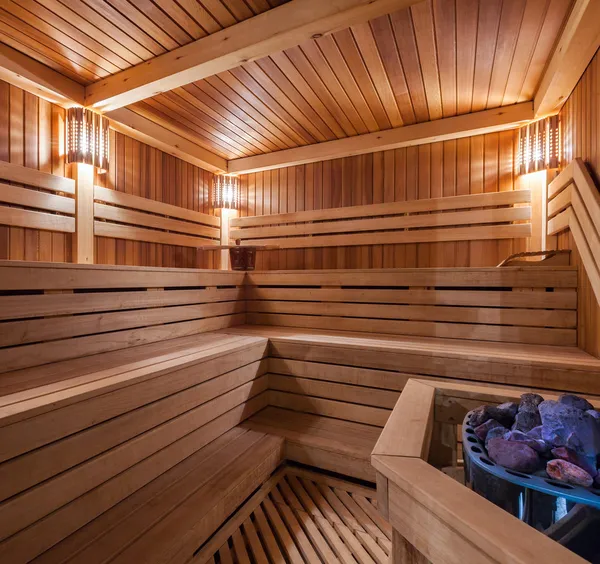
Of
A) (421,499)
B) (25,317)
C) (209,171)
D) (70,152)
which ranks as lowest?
(421,499)

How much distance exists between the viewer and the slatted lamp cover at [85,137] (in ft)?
9.00

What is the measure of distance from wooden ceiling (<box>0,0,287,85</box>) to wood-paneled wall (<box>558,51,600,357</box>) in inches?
72.5

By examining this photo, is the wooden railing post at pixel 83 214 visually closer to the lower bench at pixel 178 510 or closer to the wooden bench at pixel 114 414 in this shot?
the wooden bench at pixel 114 414

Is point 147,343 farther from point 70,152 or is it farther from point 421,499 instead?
point 421,499

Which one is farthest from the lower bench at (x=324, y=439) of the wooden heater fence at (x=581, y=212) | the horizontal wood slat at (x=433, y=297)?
the wooden heater fence at (x=581, y=212)

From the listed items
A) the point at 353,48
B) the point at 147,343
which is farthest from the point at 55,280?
the point at 353,48

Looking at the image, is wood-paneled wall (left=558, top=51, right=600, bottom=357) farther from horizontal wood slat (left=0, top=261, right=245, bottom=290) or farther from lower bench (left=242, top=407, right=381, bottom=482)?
horizontal wood slat (left=0, top=261, right=245, bottom=290)

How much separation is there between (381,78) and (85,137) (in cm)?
233

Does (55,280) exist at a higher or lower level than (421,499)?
higher

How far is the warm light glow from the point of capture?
107 inches

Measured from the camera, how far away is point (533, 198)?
2.95 m

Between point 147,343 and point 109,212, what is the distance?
1.45 metres

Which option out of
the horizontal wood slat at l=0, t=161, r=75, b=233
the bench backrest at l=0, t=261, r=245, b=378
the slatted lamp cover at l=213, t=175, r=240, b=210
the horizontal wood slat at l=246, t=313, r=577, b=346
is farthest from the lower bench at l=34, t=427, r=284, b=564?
the slatted lamp cover at l=213, t=175, r=240, b=210

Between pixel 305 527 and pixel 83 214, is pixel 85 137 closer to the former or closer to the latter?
pixel 83 214
